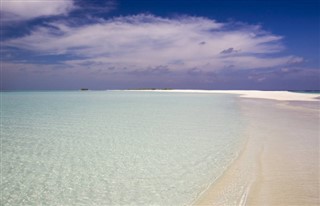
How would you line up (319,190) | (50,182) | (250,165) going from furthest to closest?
(250,165), (50,182), (319,190)

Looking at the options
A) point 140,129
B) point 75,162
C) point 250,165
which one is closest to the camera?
point 250,165

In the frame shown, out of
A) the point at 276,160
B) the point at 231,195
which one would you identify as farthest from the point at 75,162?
the point at 276,160

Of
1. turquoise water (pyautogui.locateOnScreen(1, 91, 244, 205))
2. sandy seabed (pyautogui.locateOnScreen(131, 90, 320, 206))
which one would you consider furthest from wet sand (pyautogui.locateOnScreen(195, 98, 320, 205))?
turquoise water (pyautogui.locateOnScreen(1, 91, 244, 205))

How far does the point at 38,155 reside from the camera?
730 centimetres

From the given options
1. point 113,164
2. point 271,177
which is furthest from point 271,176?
point 113,164

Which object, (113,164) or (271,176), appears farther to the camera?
(113,164)

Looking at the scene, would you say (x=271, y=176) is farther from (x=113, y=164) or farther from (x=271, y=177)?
(x=113, y=164)

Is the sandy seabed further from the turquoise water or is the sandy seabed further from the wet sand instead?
the turquoise water

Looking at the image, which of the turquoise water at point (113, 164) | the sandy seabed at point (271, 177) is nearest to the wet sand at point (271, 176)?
the sandy seabed at point (271, 177)

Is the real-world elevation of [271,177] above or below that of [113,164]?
above

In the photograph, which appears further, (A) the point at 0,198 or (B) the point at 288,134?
(B) the point at 288,134

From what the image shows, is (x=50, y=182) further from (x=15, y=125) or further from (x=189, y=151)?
(x=15, y=125)

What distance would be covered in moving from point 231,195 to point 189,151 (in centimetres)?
305

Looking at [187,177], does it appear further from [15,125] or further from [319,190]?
[15,125]
